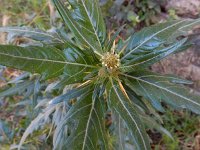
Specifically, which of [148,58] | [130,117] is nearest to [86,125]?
[130,117]

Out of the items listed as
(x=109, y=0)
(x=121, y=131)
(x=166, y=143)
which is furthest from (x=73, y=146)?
(x=109, y=0)

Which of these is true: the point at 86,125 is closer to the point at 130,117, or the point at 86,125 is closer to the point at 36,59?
the point at 130,117

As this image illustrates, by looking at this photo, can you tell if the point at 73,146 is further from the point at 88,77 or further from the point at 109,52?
the point at 109,52

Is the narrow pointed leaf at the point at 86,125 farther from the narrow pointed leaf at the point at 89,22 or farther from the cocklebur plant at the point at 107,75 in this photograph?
the narrow pointed leaf at the point at 89,22

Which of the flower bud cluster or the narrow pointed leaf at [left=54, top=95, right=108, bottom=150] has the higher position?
the flower bud cluster

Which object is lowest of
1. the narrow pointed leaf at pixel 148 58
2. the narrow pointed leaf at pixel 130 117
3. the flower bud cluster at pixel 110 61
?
A: the narrow pointed leaf at pixel 130 117

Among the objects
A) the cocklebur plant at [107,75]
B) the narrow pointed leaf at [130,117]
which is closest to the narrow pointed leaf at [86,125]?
the cocklebur plant at [107,75]

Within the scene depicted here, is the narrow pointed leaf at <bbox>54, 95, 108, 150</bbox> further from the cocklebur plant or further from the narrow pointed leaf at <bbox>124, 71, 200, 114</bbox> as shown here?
the narrow pointed leaf at <bbox>124, 71, 200, 114</bbox>

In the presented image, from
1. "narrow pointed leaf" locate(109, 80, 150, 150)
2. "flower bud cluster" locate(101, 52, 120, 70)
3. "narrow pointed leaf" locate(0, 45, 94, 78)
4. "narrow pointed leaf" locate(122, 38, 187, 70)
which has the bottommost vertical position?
"narrow pointed leaf" locate(109, 80, 150, 150)

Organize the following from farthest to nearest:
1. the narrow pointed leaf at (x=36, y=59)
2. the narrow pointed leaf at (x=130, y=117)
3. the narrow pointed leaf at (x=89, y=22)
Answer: the narrow pointed leaf at (x=89, y=22)
the narrow pointed leaf at (x=130, y=117)
the narrow pointed leaf at (x=36, y=59)

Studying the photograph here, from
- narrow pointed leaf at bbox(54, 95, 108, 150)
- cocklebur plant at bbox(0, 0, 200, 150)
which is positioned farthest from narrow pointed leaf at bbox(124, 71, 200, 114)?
narrow pointed leaf at bbox(54, 95, 108, 150)

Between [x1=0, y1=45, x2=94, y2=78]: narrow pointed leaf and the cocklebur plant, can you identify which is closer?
[x1=0, y1=45, x2=94, y2=78]: narrow pointed leaf
